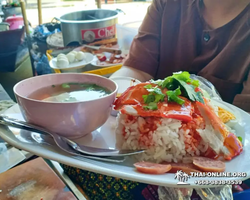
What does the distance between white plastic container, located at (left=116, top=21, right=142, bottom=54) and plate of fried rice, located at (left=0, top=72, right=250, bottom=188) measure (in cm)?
94

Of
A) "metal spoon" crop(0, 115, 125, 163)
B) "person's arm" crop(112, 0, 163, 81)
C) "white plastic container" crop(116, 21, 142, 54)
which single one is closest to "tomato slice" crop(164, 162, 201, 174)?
"metal spoon" crop(0, 115, 125, 163)

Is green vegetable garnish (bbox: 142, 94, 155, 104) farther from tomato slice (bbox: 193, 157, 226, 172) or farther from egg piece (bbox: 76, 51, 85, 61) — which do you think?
egg piece (bbox: 76, 51, 85, 61)

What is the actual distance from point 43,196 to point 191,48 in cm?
78

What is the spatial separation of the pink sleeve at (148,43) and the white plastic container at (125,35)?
35 cm

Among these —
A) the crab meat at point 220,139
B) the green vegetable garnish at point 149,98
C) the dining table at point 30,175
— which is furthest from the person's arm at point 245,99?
the dining table at point 30,175

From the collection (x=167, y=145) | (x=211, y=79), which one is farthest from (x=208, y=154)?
(x=211, y=79)

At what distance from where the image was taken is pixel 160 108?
1.73ft

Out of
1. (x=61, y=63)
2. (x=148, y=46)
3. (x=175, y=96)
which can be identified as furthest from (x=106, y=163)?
(x=61, y=63)

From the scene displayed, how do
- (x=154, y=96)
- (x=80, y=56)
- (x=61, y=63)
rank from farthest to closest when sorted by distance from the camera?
1. (x=80, y=56)
2. (x=61, y=63)
3. (x=154, y=96)

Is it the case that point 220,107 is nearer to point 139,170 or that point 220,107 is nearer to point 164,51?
point 139,170

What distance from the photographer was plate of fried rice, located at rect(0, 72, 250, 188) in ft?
1.55

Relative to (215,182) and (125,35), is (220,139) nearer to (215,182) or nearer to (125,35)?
(215,182)

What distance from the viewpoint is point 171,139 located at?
540 millimetres

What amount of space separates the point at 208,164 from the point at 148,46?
710 mm
